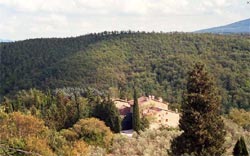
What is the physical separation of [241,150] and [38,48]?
256 ft

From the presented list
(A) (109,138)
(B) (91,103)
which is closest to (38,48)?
(B) (91,103)

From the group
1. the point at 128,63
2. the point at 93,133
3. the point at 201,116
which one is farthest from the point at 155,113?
the point at 128,63

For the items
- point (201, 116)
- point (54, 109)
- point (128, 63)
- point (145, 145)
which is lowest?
point (128, 63)

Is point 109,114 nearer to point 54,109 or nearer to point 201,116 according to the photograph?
point 54,109

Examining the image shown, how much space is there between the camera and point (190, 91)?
14.8 meters

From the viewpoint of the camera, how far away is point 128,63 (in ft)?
268

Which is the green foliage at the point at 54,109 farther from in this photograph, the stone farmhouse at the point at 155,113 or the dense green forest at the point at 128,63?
the dense green forest at the point at 128,63

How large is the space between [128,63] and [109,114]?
146ft

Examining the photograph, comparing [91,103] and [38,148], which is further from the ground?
[38,148]

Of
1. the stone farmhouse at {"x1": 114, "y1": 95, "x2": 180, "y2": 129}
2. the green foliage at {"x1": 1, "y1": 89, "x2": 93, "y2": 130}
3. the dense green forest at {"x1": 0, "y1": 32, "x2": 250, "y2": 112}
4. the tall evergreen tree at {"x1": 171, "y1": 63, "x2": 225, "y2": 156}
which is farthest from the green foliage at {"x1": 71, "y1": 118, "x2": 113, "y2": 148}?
the dense green forest at {"x1": 0, "y1": 32, "x2": 250, "y2": 112}

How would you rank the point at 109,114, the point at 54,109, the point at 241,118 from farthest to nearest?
the point at 241,118 < the point at 54,109 < the point at 109,114

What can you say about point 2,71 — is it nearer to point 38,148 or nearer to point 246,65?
point 246,65

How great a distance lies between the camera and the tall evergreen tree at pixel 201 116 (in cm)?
1455

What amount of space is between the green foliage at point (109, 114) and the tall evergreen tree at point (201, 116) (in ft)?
70.9
